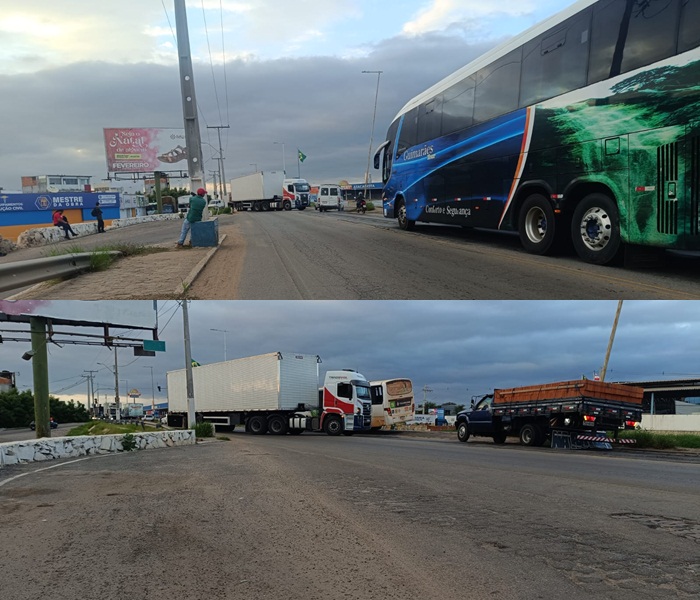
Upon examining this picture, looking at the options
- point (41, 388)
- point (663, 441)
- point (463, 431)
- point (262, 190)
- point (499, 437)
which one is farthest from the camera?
point (262, 190)

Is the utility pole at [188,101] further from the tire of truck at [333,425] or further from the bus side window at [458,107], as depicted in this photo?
the tire of truck at [333,425]

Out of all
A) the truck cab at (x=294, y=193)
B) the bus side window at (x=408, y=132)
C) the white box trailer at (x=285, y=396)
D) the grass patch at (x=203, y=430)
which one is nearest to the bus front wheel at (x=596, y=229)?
the bus side window at (x=408, y=132)

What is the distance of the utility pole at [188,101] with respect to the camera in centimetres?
2019

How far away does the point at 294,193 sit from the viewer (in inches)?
2442

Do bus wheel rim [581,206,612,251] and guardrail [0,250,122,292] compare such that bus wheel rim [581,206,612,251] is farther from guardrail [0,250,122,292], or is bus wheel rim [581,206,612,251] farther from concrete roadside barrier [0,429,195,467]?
concrete roadside barrier [0,429,195,467]

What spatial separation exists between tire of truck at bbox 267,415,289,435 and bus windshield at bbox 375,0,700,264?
14914 mm

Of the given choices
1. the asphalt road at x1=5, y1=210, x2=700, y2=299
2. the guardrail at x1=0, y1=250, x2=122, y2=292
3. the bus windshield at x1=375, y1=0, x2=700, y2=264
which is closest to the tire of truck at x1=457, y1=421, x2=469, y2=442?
the asphalt road at x1=5, y1=210, x2=700, y2=299

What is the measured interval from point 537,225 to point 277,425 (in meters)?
18.7

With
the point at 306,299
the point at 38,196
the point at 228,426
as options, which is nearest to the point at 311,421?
the point at 228,426

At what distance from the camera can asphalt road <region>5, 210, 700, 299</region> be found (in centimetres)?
1084

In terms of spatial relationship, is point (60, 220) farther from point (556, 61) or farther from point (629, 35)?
point (629, 35)

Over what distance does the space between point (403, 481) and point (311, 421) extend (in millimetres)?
Result: 18959

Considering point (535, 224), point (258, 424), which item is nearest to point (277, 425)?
point (258, 424)

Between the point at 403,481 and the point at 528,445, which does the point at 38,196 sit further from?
the point at 403,481
